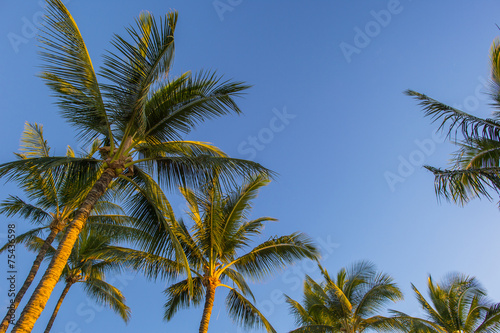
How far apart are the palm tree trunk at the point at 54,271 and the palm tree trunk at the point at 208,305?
512 cm

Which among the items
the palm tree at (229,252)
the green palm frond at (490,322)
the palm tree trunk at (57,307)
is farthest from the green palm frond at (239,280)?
the green palm frond at (490,322)

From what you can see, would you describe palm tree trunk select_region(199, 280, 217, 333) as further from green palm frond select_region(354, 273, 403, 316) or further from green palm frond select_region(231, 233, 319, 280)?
green palm frond select_region(354, 273, 403, 316)

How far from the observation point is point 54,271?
5.18 meters

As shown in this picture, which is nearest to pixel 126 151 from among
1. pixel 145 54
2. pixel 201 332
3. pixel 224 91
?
pixel 145 54

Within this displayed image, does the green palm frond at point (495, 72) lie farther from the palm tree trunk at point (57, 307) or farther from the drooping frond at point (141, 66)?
the palm tree trunk at point (57, 307)

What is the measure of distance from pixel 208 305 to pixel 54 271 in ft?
18.0

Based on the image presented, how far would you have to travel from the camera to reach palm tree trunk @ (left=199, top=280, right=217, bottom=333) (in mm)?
9285

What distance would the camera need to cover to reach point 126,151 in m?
6.96

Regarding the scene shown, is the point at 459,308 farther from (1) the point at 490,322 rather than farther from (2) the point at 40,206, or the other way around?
(2) the point at 40,206

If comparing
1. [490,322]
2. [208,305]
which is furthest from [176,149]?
[490,322]

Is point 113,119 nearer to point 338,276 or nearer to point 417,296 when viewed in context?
point 338,276

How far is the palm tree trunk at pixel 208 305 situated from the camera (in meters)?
9.29

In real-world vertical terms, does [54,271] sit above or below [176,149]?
below

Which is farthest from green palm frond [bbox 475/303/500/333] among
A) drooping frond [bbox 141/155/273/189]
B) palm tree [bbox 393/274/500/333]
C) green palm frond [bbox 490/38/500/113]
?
drooping frond [bbox 141/155/273/189]
